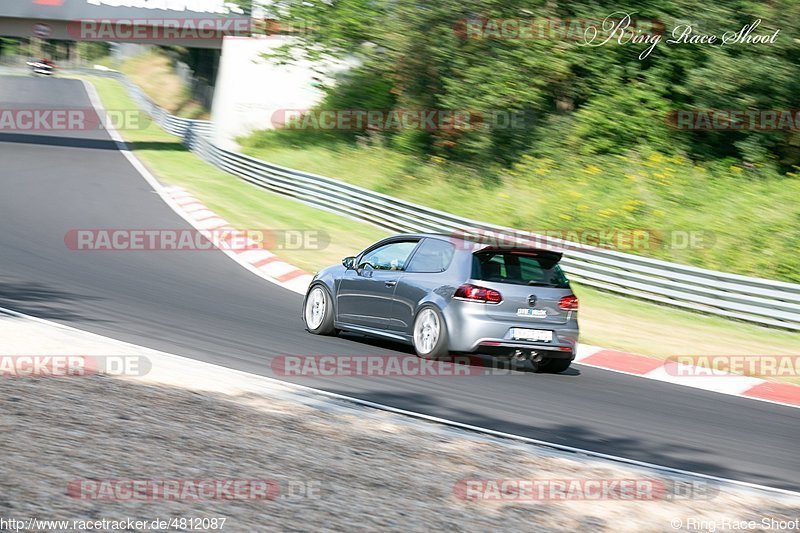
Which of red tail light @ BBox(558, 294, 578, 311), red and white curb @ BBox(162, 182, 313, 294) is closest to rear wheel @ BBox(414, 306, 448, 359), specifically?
red tail light @ BBox(558, 294, 578, 311)

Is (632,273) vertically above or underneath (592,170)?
underneath

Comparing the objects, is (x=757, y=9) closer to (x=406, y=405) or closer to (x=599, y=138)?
(x=599, y=138)

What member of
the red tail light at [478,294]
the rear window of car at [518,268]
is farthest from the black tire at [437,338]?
the rear window of car at [518,268]

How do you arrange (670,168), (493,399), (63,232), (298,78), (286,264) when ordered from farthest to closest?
(298,78) < (670,168) < (63,232) < (286,264) < (493,399)

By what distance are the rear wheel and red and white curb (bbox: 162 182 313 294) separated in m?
5.28

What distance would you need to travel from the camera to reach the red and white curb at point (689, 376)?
11.6 meters

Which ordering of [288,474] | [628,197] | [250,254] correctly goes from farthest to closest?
[628,197] → [250,254] → [288,474]

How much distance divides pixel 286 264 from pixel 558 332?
8519mm

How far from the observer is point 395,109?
35.2m

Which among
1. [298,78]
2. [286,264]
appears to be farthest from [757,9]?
[298,78]

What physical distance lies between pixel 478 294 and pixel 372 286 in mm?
1626

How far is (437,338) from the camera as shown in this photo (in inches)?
433

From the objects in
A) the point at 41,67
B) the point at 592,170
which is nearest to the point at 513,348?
the point at 592,170

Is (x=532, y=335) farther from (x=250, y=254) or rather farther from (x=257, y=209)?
(x=257, y=209)
